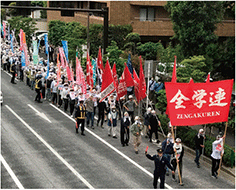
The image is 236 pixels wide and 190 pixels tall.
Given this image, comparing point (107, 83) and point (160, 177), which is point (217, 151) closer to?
point (160, 177)

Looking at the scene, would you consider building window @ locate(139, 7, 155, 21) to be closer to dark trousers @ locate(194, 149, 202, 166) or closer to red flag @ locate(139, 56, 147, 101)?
red flag @ locate(139, 56, 147, 101)

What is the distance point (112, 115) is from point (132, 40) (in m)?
21.5

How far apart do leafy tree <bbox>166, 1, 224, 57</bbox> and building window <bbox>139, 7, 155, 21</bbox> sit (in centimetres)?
1359

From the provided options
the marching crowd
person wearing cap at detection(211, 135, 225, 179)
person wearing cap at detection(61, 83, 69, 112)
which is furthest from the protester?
person wearing cap at detection(211, 135, 225, 179)

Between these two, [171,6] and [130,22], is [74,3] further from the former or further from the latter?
[171,6]

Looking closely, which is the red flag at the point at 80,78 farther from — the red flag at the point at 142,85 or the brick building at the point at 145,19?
the brick building at the point at 145,19

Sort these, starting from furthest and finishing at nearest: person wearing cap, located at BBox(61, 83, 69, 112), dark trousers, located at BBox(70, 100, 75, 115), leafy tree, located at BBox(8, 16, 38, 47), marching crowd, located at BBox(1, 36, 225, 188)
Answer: leafy tree, located at BBox(8, 16, 38, 47)
person wearing cap, located at BBox(61, 83, 69, 112)
dark trousers, located at BBox(70, 100, 75, 115)
marching crowd, located at BBox(1, 36, 225, 188)

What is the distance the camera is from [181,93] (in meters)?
15.3

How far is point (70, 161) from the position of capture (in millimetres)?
18000

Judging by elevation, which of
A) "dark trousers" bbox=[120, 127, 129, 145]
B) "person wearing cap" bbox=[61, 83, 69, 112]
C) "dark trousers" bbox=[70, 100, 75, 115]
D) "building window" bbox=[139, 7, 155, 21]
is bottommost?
"dark trousers" bbox=[120, 127, 129, 145]

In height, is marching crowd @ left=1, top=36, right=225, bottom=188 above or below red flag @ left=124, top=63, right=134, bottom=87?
below

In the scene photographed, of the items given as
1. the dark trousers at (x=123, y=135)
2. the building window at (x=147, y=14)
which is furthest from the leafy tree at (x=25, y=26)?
the dark trousers at (x=123, y=135)

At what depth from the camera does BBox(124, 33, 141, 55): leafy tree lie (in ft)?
129

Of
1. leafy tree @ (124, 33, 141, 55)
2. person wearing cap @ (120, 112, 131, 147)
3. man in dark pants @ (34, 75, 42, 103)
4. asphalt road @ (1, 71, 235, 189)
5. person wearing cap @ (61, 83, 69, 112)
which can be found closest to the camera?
asphalt road @ (1, 71, 235, 189)
